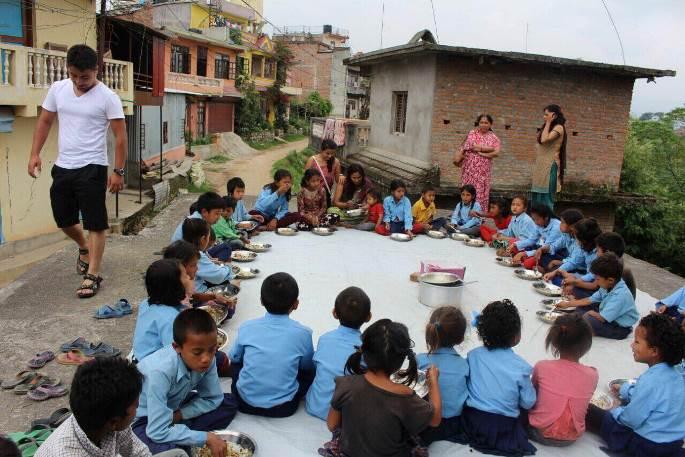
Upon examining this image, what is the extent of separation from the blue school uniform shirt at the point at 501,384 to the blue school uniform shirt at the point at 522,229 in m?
3.56

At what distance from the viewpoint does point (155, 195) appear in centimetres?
1269

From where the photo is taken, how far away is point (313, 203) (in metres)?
7.50

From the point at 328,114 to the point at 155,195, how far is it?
3041cm

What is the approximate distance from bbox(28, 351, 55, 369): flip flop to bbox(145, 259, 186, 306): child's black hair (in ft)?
3.76

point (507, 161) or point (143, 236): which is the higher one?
point (507, 161)

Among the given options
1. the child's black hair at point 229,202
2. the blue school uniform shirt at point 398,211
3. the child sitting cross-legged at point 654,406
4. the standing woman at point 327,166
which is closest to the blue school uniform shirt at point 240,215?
the child's black hair at point 229,202

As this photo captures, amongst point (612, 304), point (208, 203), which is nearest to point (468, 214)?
point (612, 304)

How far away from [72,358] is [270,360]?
5.07 feet

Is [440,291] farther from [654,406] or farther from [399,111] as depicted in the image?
[399,111]

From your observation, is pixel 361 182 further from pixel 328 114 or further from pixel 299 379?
pixel 328 114

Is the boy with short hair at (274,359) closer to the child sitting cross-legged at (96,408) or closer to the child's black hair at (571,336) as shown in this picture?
the child sitting cross-legged at (96,408)

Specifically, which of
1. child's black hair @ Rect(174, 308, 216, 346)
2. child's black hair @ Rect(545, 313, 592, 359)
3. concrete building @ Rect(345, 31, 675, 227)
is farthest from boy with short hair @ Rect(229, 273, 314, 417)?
concrete building @ Rect(345, 31, 675, 227)

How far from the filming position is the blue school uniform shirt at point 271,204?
725 cm

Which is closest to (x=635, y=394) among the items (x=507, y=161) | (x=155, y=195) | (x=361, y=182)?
(x=361, y=182)
